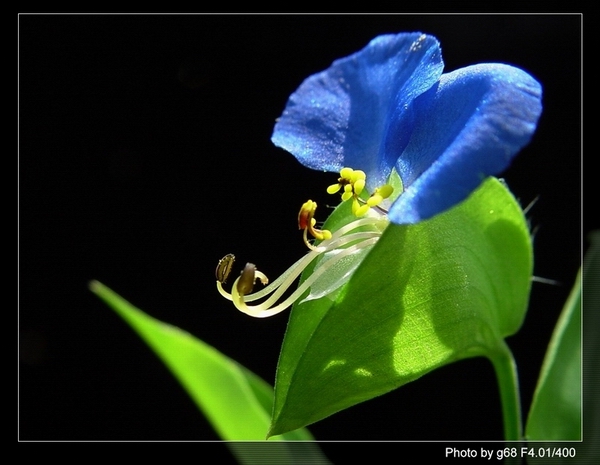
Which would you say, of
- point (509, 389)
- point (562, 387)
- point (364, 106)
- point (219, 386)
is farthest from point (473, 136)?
point (219, 386)

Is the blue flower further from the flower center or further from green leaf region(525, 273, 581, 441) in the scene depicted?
green leaf region(525, 273, 581, 441)

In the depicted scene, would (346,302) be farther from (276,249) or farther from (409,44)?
(276,249)

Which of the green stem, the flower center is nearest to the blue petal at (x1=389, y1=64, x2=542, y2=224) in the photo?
the flower center

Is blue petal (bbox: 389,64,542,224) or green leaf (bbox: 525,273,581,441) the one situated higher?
blue petal (bbox: 389,64,542,224)

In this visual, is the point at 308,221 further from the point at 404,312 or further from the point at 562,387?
the point at 562,387

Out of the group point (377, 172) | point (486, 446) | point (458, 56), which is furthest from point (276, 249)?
point (377, 172)
